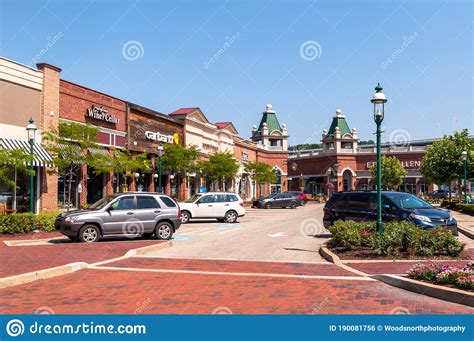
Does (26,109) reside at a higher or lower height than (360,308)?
higher

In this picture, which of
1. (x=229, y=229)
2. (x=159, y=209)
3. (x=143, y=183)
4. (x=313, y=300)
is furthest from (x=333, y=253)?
(x=143, y=183)

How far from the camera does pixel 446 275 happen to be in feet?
27.6

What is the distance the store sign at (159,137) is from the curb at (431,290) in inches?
1275

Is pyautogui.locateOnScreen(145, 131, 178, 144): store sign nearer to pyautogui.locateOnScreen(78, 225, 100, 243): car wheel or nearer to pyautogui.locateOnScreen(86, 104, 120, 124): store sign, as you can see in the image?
pyautogui.locateOnScreen(86, 104, 120, 124): store sign

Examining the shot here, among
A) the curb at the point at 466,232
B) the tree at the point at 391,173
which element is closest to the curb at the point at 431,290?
the curb at the point at 466,232

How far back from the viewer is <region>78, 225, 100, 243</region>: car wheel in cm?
1583

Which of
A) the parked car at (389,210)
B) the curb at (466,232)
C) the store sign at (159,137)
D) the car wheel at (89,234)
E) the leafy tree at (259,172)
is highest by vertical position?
the store sign at (159,137)

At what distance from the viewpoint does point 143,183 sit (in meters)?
40.2

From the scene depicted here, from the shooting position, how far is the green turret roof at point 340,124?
9538 cm

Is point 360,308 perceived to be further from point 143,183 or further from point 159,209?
point 143,183

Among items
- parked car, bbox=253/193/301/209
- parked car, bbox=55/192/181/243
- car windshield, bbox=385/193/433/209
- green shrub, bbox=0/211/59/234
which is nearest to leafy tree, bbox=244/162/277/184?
parked car, bbox=253/193/301/209

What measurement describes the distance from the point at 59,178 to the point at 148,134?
37.6ft

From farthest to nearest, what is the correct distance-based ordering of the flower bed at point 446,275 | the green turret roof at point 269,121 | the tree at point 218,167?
the green turret roof at point 269,121
the tree at point 218,167
the flower bed at point 446,275

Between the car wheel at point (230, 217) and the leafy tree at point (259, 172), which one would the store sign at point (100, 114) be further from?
the leafy tree at point (259, 172)
